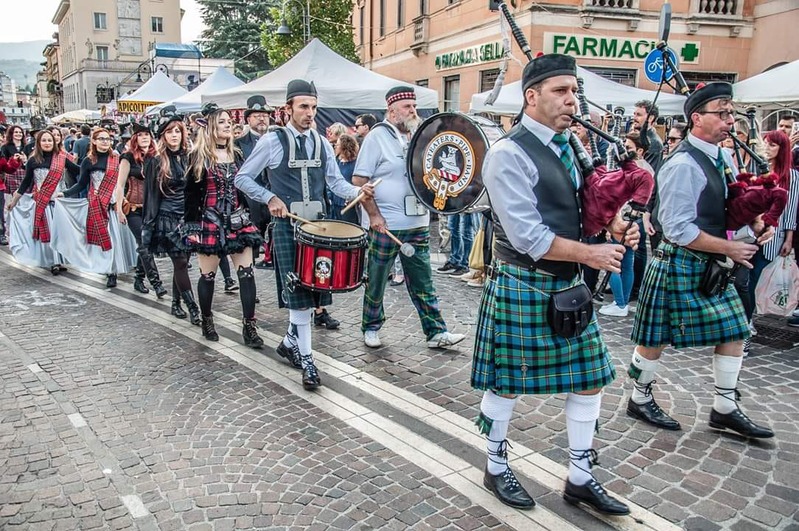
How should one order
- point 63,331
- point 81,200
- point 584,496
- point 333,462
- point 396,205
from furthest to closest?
point 81,200, point 63,331, point 396,205, point 333,462, point 584,496

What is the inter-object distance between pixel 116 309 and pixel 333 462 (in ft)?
14.4

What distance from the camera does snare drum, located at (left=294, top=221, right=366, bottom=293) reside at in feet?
15.0

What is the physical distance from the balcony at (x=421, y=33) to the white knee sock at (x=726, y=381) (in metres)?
21.0

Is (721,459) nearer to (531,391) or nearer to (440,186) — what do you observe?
(531,391)

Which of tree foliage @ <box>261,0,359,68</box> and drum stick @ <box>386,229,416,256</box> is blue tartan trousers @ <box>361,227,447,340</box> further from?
tree foliage @ <box>261,0,359,68</box>

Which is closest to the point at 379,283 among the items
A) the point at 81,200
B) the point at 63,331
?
the point at 63,331

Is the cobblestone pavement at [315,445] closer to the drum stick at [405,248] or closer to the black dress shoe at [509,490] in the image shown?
the black dress shoe at [509,490]

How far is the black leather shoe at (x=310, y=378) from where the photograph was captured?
15.4 ft

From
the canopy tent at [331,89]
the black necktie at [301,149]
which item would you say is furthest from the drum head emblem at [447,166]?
the canopy tent at [331,89]

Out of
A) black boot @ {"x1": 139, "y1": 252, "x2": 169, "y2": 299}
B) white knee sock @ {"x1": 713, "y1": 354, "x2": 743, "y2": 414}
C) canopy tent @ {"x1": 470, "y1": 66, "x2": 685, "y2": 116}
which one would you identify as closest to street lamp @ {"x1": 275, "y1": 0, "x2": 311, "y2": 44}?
canopy tent @ {"x1": 470, "y1": 66, "x2": 685, "y2": 116}

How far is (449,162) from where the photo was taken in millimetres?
4809

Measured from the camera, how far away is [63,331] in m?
6.22

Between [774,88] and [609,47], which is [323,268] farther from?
[609,47]

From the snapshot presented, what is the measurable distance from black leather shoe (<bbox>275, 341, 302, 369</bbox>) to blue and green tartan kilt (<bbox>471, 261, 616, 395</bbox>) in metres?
2.38
